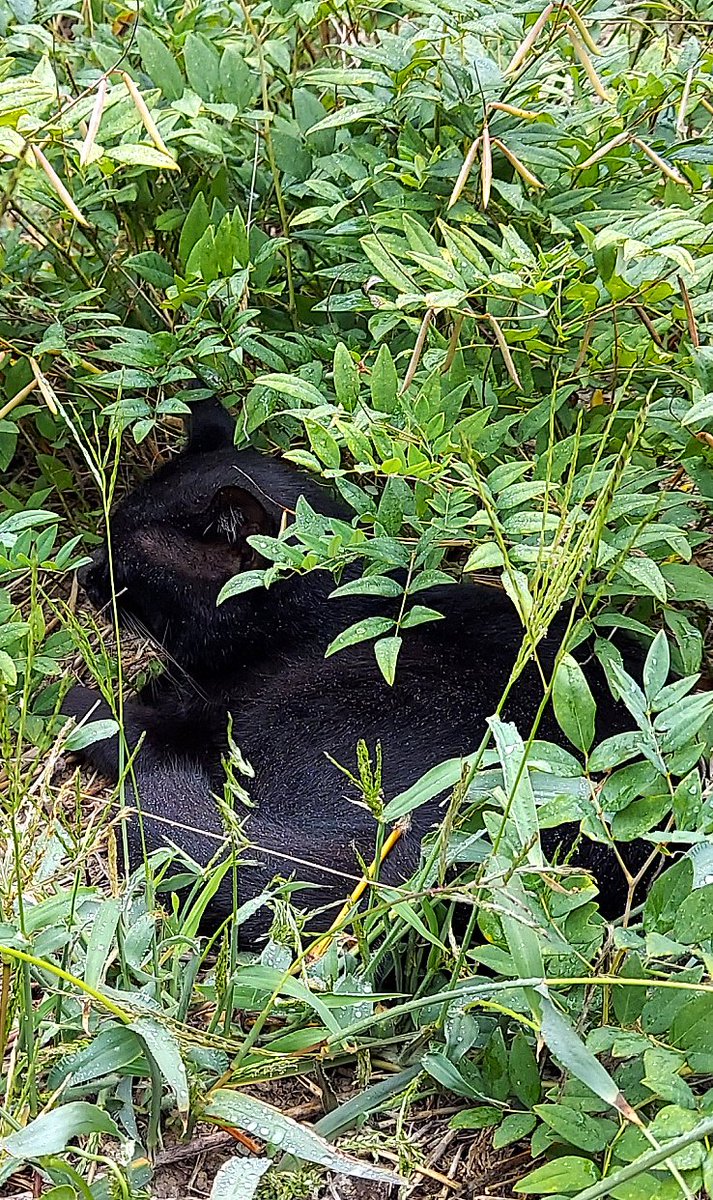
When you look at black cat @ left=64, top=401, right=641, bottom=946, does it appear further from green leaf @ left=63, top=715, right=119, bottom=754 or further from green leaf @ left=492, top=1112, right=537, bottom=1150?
green leaf @ left=492, top=1112, right=537, bottom=1150

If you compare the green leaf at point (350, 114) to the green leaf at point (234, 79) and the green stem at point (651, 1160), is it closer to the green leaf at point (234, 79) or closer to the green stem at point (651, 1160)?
the green leaf at point (234, 79)

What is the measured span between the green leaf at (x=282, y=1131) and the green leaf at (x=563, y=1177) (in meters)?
0.13

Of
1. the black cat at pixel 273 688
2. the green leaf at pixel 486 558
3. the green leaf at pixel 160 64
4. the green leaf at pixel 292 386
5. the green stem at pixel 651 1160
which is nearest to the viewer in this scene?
the green stem at pixel 651 1160

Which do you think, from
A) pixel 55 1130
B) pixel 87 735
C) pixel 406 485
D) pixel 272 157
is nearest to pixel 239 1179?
pixel 55 1130

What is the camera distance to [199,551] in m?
2.33

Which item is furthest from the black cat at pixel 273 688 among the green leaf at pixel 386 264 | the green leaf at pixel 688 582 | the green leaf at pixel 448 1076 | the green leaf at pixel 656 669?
the green leaf at pixel 386 264

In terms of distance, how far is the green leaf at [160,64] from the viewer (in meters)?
2.01

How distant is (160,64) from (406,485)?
933mm

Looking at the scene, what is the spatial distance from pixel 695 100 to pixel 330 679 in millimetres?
1165

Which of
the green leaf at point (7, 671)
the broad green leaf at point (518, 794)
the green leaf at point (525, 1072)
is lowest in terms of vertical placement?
the green leaf at point (525, 1072)

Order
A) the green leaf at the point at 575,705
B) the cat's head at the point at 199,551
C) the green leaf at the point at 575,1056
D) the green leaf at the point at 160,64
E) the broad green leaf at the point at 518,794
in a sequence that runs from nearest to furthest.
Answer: the green leaf at the point at 575,1056 → the broad green leaf at the point at 518,794 → the green leaf at the point at 575,705 → the green leaf at the point at 160,64 → the cat's head at the point at 199,551

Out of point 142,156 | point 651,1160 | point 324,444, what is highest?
point 142,156

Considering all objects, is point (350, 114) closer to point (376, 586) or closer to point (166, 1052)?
point (376, 586)

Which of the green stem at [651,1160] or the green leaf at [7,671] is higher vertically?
the green leaf at [7,671]
